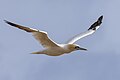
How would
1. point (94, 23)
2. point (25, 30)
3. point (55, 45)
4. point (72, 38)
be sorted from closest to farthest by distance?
point (25, 30) < point (55, 45) < point (72, 38) < point (94, 23)

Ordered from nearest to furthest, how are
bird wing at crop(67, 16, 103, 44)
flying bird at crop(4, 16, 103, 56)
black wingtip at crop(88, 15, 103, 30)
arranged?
flying bird at crop(4, 16, 103, 56)
bird wing at crop(67, 16, 103, 44)
black wingtip at crop(88, 15, 103, 30)

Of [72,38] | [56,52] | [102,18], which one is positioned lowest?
[56,52]

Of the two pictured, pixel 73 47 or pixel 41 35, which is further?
pixel 73 47

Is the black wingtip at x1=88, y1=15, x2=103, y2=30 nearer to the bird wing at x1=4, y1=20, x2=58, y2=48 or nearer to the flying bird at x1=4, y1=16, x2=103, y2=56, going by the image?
the flying bird at x1=4, y1=16, x2=103, y2=56

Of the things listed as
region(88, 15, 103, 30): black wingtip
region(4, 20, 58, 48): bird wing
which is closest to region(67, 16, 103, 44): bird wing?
region(88, 15, 103, 30): black wingtip

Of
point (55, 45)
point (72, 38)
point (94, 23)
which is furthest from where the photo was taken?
point (94, 23)

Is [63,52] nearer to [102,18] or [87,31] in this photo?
[87,31]

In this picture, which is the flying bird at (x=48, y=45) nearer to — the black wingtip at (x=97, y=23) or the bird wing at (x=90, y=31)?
the bird wing at (x=90, y=31)

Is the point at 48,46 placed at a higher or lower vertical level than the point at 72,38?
lower

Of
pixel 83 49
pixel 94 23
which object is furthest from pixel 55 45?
pixel 94 23

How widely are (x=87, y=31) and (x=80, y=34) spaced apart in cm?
103

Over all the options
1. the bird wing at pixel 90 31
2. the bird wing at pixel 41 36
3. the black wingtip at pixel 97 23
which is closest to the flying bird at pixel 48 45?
the bird wing at pixel 41 36

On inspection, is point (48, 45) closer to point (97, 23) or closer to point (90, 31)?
point (90, 31)

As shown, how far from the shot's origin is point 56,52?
79.8 feet
